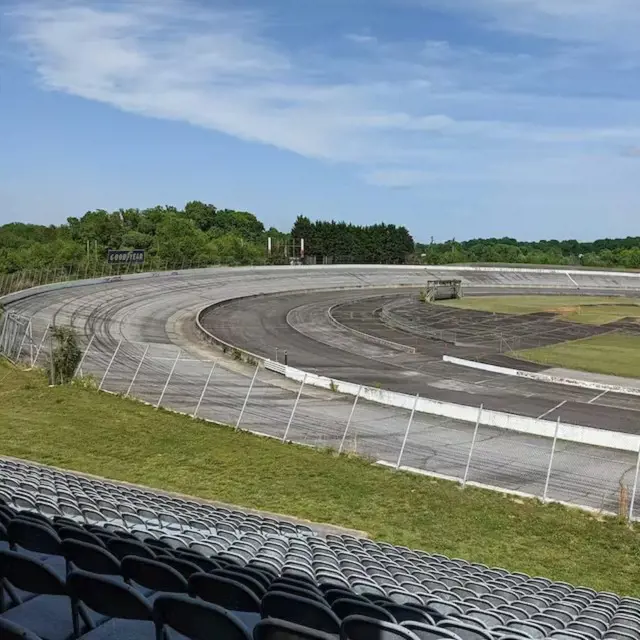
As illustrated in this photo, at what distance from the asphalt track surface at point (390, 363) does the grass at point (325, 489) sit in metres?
11.6

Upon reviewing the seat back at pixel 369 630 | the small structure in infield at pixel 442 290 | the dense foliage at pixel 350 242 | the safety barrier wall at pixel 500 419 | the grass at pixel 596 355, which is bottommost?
the safety barrier wall at pixel 500 419

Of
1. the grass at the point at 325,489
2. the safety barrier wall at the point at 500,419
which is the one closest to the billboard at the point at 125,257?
the safety barrier wall at the point at 500,419

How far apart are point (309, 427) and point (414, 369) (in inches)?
583

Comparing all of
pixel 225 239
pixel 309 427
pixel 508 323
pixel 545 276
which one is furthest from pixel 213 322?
pixel 225 239

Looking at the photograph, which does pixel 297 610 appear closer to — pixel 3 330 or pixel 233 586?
pixel 233 586

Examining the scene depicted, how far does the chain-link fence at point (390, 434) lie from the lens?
18987 mm

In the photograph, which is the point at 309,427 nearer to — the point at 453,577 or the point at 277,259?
the point at 453,577

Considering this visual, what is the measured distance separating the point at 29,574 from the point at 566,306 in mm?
76582

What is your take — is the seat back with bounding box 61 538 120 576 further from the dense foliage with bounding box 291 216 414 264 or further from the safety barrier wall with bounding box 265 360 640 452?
the dense foliage with bounding box 291 216 414 264

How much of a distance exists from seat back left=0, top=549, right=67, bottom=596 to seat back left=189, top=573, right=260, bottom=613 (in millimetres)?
762

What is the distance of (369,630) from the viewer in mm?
3783

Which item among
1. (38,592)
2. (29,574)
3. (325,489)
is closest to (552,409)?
(325,489)

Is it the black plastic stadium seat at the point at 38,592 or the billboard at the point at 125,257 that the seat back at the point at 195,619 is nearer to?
the black plastic stadium seat at the point at 38,592

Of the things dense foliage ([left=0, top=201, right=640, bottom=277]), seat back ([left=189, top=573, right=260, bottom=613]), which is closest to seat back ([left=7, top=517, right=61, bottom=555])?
seat back ([left=189, top=573, right=260, bottom=613])
